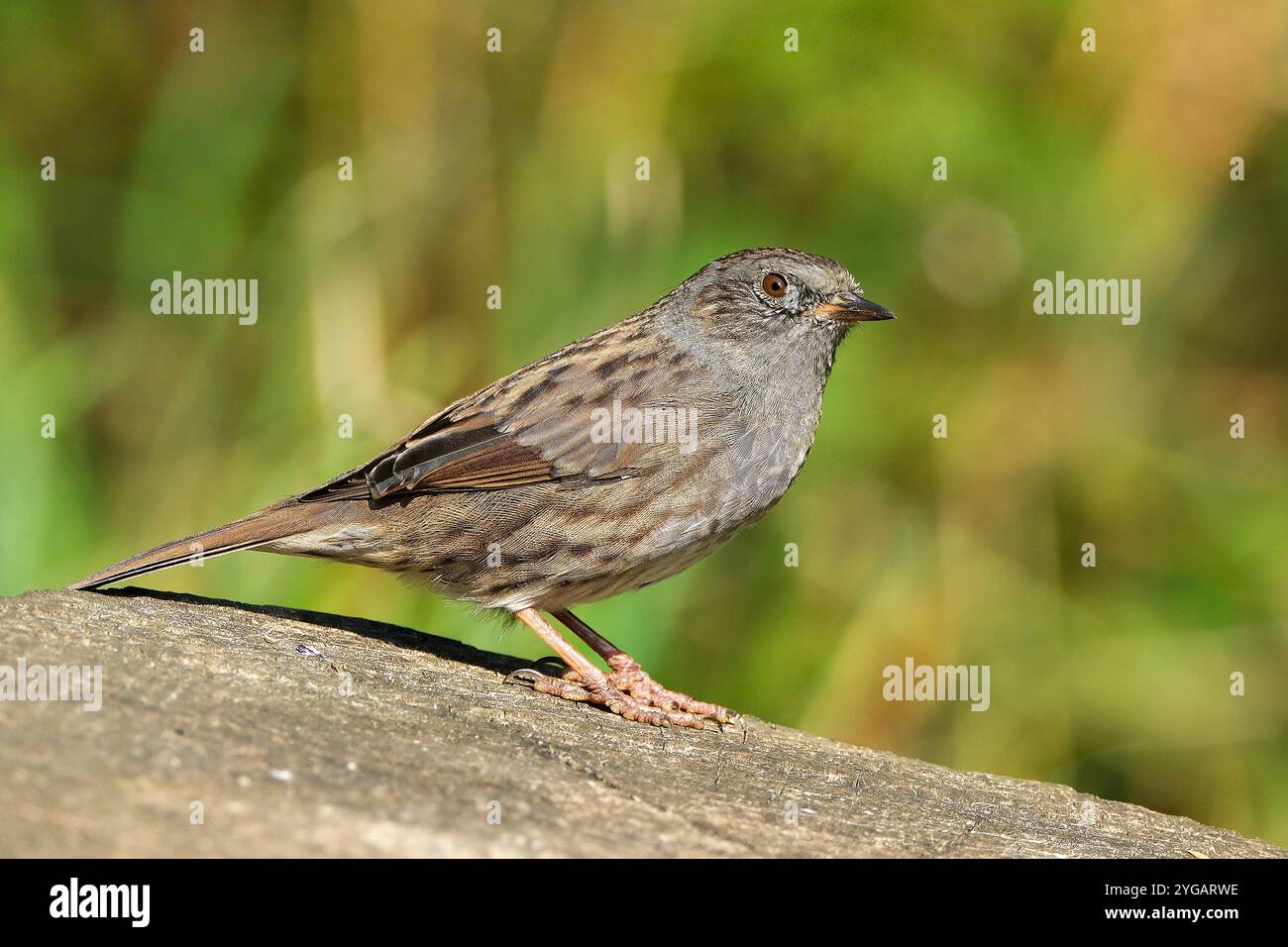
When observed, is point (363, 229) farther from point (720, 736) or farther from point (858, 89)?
point (720, 736)

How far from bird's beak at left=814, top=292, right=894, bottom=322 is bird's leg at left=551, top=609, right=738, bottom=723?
4.88 ft

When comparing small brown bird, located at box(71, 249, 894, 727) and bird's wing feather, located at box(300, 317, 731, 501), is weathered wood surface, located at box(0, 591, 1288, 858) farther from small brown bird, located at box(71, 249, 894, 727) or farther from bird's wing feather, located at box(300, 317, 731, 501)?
bird's wing feather, located at box(300, 317, 731, 501)

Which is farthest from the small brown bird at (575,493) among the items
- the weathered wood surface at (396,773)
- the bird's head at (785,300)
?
the weathered wood surface at (396,773)

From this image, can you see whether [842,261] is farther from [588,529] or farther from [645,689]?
[645,689]

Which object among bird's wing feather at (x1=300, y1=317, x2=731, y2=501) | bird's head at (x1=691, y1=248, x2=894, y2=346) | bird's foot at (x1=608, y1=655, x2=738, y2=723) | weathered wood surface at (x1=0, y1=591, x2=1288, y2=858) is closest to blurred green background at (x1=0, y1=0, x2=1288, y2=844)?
bird's head at (x1=691, y1=248, x2=894, y2=346)

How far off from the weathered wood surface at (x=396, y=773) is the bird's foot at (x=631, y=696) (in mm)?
118

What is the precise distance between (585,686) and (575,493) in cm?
67

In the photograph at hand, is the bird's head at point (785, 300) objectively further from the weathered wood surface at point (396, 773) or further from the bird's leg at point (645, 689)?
the weathered wood surface at point (396, 773)

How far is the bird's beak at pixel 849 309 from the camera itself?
5.57 meters

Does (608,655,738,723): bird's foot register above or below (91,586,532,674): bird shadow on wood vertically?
below

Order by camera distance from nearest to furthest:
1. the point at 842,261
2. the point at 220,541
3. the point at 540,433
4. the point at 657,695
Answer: the point at 220,541 < the point at 657,695 < the point at 540,433 < the point at 842,261

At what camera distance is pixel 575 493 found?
518 centimetres

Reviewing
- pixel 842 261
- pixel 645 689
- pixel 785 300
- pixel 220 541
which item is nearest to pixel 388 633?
pixel 220 541

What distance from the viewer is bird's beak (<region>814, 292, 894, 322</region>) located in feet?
18.3
